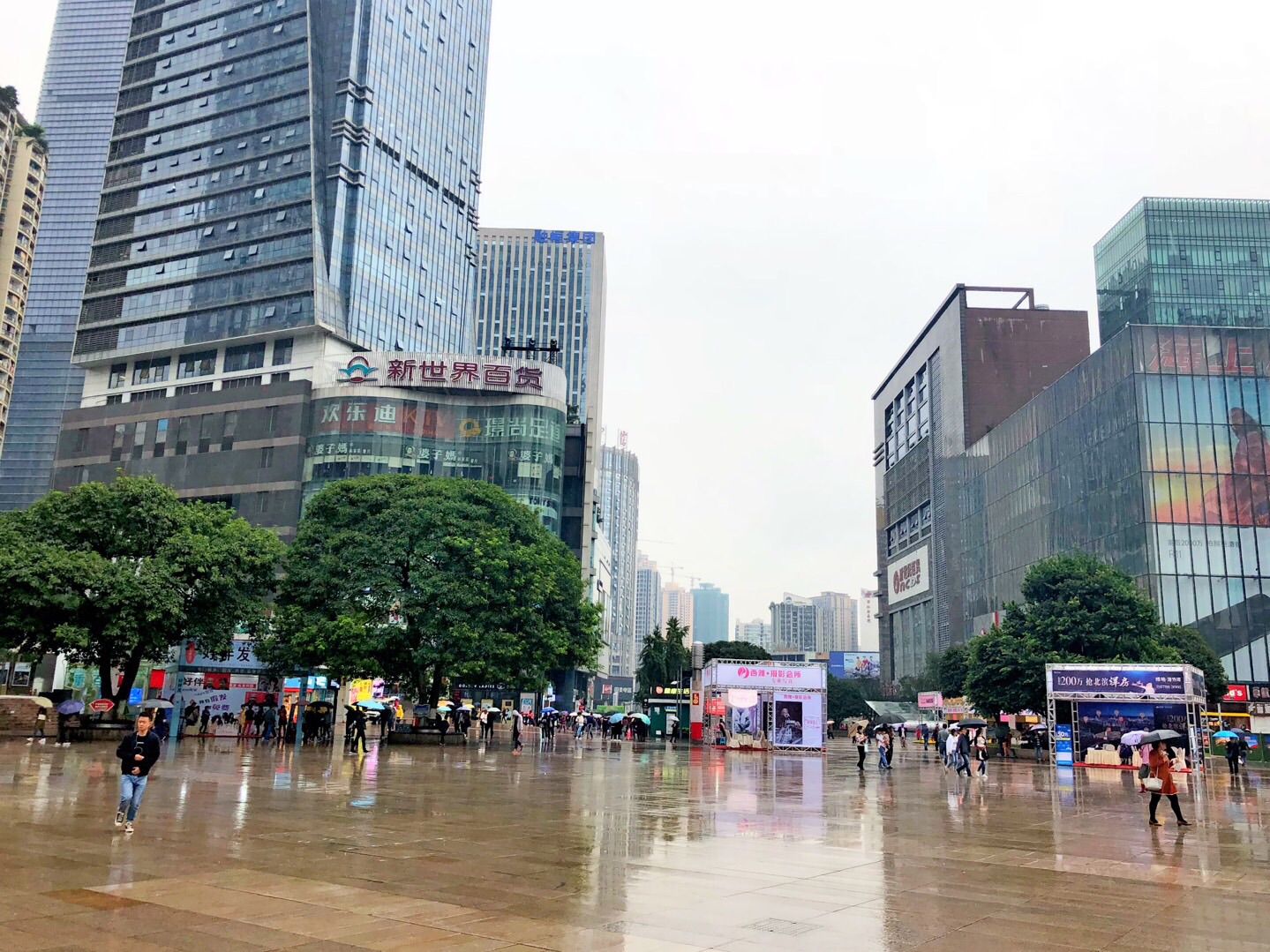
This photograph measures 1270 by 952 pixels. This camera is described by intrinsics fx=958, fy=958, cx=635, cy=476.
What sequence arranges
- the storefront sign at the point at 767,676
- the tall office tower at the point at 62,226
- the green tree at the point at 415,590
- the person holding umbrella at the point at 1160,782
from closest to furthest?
the person holding umbrella at the point at 1160,782 < the green tree at the point at 415,590 < the storefront sign at the point at 767,676 < the tall office tower at the point at 62,226

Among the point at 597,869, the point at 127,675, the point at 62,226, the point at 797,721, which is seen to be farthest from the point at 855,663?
the point at 597,869

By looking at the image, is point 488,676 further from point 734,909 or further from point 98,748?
point 734,909

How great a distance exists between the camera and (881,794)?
2512cm

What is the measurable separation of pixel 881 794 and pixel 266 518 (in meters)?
81.9

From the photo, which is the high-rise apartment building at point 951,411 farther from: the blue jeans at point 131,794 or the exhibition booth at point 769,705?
the blue jeans at point 131,794

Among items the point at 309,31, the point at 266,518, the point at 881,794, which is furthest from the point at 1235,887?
the point at 309,31

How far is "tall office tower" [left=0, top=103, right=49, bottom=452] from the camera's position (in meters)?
139

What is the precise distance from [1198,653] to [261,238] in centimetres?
9438

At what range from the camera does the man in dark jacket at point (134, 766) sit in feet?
44.5

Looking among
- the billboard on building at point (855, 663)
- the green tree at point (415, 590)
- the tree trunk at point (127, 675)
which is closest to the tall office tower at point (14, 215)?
the tree trunk at point (127, 675)

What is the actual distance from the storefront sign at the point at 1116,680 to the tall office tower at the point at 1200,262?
96.3 metres

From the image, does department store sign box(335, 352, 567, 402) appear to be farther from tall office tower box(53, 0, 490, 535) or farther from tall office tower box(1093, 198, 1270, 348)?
tall office tower box(1093, 198, 1270, 348)

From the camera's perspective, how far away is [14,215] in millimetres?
144250

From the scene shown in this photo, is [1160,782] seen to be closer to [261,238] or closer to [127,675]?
[127,675]
